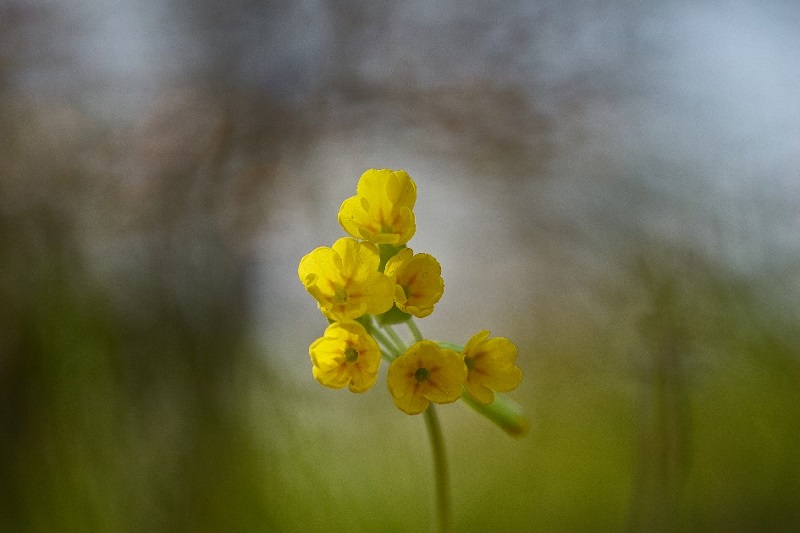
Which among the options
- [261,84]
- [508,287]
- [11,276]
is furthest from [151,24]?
[508,287]

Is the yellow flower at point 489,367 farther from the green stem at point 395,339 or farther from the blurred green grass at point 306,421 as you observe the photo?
the blurred green grass at point 306,421

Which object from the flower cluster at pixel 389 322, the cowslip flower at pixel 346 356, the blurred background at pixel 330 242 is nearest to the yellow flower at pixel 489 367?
the flower cluster at pixel 389 322

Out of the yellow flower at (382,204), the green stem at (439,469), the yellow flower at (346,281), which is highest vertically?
the yellow flower at (382,204)

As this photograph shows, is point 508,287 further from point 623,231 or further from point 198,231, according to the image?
point 198,231

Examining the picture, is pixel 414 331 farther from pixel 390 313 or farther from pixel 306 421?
pixel 306 421

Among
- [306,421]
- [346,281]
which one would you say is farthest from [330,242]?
[346,281]

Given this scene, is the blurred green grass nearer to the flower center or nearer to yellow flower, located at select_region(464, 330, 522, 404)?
yellow flower, located at select_region(464, 330, 522, 404)

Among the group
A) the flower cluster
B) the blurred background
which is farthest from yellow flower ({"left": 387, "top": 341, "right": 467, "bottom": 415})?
the blurred background
